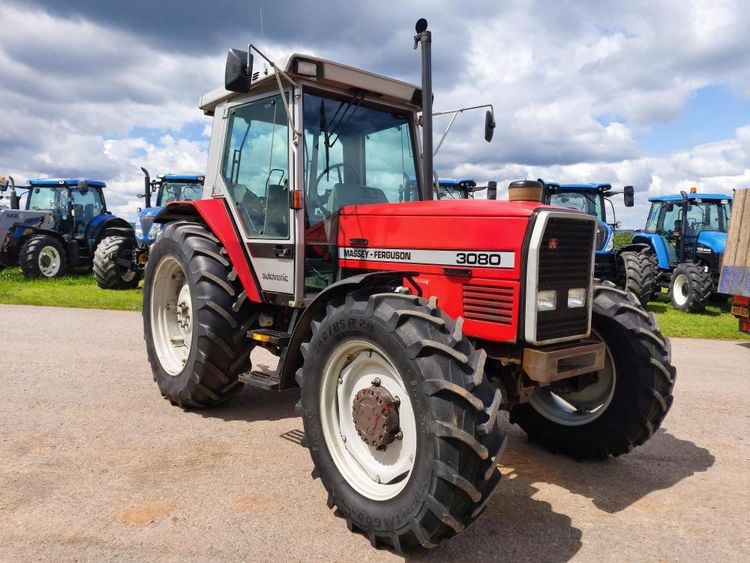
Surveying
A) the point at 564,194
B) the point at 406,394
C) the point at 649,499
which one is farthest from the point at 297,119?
the point at 564,194

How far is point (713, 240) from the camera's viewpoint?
12.8 metres

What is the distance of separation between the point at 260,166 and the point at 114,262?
10215mm

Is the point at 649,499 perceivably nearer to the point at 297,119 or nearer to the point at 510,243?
the point at 510,243

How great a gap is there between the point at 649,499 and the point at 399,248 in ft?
6.77

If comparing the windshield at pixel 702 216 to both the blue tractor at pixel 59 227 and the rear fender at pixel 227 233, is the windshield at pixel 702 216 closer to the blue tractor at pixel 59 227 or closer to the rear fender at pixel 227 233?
the rear fender at pixel 227 233

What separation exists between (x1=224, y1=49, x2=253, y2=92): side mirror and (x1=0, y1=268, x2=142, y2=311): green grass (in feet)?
26.9

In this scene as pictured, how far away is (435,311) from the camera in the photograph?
2.85 metres

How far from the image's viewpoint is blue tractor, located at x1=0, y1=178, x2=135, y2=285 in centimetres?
1538

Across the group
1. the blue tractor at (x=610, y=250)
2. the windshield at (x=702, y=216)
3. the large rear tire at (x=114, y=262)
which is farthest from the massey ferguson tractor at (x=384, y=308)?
the windshield at (x=702, y=216)

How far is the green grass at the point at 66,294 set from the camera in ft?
37.0

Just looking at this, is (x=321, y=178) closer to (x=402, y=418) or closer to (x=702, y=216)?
(x=402, y=418)

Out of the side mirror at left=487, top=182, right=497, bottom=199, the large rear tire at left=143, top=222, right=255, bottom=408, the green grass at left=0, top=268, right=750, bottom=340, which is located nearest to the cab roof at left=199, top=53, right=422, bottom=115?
the large rear tire at left=143, top=222, right=255, bottom=408

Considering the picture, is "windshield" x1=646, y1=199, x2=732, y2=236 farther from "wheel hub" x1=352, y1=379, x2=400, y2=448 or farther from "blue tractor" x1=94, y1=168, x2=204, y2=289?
"wheel hub" x1=352, y1=379, x2=400, y2=448

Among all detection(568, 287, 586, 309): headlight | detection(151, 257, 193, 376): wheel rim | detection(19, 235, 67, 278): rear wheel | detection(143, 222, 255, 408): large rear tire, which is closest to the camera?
detection(568, 287, 586, 309): headlight
